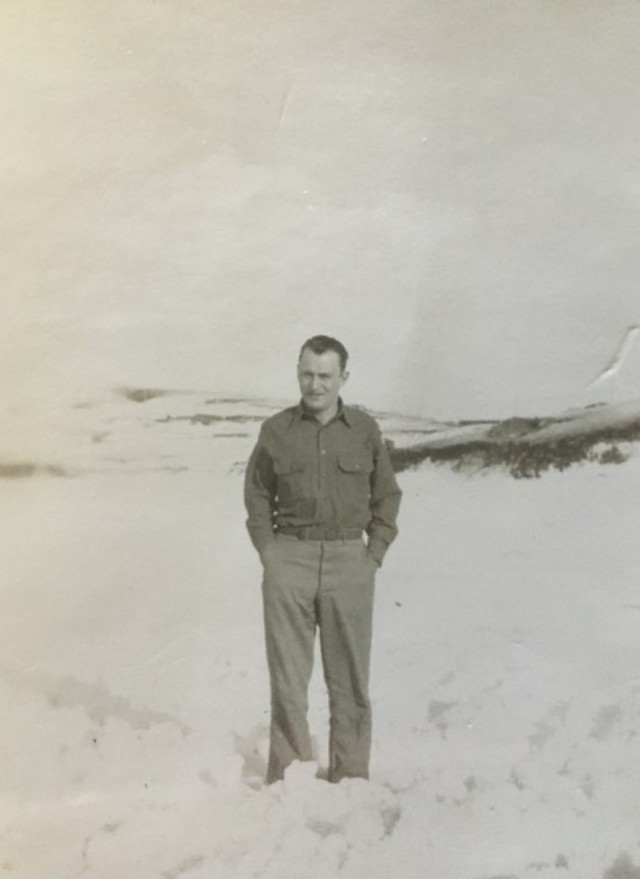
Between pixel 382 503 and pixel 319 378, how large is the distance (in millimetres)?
88

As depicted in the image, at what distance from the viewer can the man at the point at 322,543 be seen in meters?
0.53

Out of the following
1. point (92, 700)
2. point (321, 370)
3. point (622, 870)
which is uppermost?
point (321, 370)

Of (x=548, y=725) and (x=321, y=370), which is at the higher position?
(x=321, y=370)

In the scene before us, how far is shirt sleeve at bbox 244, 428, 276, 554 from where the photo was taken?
0.52 m

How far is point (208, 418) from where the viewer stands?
0.52m

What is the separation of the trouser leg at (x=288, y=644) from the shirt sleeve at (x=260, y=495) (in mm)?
11

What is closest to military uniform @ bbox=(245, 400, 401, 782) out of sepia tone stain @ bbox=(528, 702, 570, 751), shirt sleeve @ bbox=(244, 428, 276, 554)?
shirt sleeve @ bbox=(244, 428, 276, 554)

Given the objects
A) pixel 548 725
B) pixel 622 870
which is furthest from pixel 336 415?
pixel 622 870

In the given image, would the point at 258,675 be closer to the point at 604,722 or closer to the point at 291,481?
the point at 291,481

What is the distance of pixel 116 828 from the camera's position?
0.52m

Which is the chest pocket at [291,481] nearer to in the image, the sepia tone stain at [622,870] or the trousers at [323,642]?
the trousers at [323,642]

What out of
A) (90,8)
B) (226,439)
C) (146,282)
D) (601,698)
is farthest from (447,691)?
(90,8)

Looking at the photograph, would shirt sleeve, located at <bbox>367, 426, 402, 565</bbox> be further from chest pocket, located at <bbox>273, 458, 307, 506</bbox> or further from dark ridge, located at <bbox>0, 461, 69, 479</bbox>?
dark ridge, located at <bbox>0, 461, 69, 479</bbox>

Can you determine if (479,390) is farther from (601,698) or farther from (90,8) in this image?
(90,8)
